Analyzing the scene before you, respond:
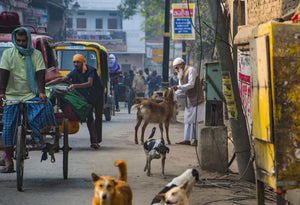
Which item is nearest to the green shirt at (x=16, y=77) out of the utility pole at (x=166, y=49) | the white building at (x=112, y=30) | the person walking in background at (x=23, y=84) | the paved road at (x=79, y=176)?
the person walking in background at (x=23, y=84)

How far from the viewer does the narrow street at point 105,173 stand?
23.1ft

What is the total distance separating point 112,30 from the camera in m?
67.0

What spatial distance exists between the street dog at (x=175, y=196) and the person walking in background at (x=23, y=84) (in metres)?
3.02

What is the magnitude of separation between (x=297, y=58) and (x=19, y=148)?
3.85 metres

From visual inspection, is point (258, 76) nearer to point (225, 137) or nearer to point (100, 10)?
point (225, 137)

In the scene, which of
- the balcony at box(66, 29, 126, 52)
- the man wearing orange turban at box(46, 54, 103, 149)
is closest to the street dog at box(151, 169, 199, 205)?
the man wearing orange turban at box(46, 54, 103, 149)

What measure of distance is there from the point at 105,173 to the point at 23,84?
1.97 meters

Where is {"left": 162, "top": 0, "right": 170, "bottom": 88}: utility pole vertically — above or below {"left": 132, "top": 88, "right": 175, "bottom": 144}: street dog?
above

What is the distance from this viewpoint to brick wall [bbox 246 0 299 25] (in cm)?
941

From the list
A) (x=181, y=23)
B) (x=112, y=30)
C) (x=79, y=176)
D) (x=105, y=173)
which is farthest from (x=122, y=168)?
(x=112, y=30)

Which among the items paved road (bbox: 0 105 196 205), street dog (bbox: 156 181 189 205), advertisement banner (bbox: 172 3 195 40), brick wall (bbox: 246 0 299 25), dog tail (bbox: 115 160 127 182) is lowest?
paved road (bbox: 0 105 196 205)

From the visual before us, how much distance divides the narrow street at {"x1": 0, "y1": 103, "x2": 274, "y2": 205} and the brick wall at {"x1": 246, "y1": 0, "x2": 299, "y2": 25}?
284 cm

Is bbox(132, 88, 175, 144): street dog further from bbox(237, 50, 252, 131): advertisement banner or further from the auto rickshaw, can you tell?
the auto rickshaw

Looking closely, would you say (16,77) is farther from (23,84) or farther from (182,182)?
(182,182)
